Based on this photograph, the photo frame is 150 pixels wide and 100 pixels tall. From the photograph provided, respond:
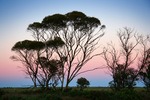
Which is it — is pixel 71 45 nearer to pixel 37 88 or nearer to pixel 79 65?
pixel 79 65

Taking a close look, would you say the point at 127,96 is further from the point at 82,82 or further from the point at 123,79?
the point at 82,82

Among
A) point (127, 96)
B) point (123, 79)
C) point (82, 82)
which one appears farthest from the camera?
point (82, 82)

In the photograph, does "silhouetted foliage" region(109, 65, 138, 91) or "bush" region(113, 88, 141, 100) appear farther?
"silhouetted foliage" region(109, 65, 138, 91)

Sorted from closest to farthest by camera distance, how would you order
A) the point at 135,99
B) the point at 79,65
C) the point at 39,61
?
the point at 135,99 → the point at 79,65 → the point at 39,61

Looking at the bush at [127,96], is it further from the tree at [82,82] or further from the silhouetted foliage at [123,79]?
the tree at [82,82]

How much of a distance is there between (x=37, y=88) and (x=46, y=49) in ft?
23.4

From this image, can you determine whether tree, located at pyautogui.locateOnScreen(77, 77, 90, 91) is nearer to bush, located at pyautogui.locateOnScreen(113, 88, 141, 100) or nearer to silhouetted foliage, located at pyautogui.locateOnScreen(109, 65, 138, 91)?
silhouetted foliage, located at pyautogui.locateOnScreen(109, 65, 138, 91)

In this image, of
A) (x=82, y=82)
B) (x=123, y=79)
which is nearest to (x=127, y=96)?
(x=123, y=79)

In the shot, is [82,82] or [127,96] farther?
[82,82]

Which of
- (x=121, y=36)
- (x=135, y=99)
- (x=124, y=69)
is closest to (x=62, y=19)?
(x=121, y=36)

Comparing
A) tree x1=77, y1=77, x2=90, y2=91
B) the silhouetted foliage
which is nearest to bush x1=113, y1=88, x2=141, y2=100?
the silhouetted foliage

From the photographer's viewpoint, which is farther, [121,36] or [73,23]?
[121,36]

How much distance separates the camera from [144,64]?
2456 centimetres

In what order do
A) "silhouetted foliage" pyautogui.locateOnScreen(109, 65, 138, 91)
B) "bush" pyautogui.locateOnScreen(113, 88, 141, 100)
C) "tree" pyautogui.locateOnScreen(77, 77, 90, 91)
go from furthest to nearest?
1. "tree" pyautogui.locateOnScreen(77, 77, 90, 91)
2. "silhouetted foliage" pyautogui.locateOnScreen(109, 65, 138, 91)
3. "bush" pyautogui.locateOnScreen(113, 88, 141, 100)
